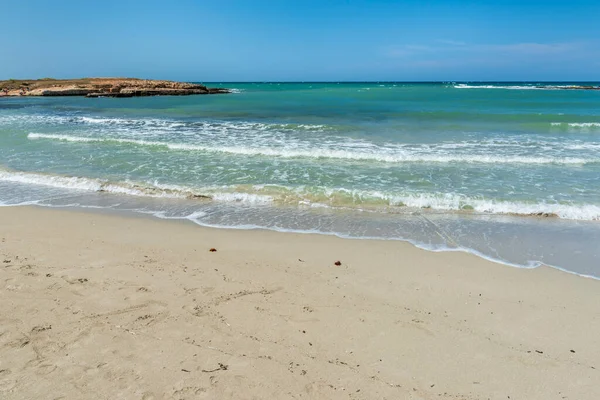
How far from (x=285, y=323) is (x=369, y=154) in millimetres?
10469

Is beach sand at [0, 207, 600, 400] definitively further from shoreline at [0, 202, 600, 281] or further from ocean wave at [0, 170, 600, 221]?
ocean wave at [0, 170, 600, 221]

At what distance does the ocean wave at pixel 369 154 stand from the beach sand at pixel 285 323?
7469mm

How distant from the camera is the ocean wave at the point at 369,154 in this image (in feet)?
43.5

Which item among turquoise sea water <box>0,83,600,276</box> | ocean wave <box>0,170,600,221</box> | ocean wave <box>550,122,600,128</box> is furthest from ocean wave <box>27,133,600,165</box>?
ocean wave <box>550,122,600,128</box>

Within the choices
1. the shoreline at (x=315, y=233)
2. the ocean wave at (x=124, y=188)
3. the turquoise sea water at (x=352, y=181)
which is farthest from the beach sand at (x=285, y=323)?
the ocean wave at (x=124, y=188)

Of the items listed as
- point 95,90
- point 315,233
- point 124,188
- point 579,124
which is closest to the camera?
point 315,233

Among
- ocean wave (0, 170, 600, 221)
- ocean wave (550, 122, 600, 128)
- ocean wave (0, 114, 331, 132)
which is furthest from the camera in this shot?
ocean wave (550, 122, 600, 128)

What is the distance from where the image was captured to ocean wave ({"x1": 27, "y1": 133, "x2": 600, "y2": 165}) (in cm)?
1326

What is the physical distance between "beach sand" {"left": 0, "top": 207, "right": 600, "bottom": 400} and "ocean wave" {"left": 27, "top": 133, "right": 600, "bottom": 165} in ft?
24.5

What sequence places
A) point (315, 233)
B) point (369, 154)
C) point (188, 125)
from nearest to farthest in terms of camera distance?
point (315, 233) → point (369, 154) → point (188, 125)

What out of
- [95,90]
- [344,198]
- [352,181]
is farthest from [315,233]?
[95,90]

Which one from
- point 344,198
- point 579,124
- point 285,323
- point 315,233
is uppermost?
→ point 579,124

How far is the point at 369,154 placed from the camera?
1408cm

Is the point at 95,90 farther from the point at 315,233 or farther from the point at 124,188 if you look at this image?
the point at 315,233
